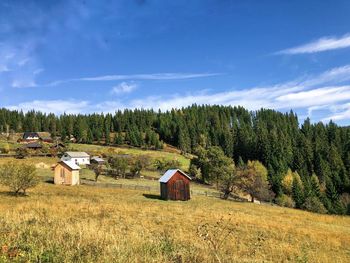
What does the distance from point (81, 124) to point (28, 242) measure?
146m

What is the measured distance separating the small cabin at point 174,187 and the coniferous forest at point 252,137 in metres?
37.4

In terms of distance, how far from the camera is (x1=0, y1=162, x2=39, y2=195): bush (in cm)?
3744

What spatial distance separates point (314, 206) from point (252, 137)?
6964 cm

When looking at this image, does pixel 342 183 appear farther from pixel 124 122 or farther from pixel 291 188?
pixel 124 122

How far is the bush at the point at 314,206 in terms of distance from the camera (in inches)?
2762

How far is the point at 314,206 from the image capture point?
234 feet

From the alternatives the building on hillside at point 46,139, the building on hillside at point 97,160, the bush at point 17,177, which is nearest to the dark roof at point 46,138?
the building on hillside at point 46,139

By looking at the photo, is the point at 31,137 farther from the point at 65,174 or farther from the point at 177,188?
the point at 177,188

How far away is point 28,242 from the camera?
7.54 meters

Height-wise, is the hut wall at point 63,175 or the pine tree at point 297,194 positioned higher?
the hut wall at point 63,175

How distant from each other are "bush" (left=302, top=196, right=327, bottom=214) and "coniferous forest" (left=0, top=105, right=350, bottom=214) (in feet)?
15.1

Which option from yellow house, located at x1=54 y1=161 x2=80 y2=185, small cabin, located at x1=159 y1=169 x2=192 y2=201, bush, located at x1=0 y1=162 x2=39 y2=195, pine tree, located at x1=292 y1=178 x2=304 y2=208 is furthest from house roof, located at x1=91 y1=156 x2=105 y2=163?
bush, located at x1=0 y1=162 x2=39 y2=195

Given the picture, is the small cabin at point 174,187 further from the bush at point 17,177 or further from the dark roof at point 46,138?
the dark roof at point 46,138

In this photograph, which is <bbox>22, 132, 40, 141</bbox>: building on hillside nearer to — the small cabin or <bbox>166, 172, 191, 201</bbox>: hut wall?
the small cabin
